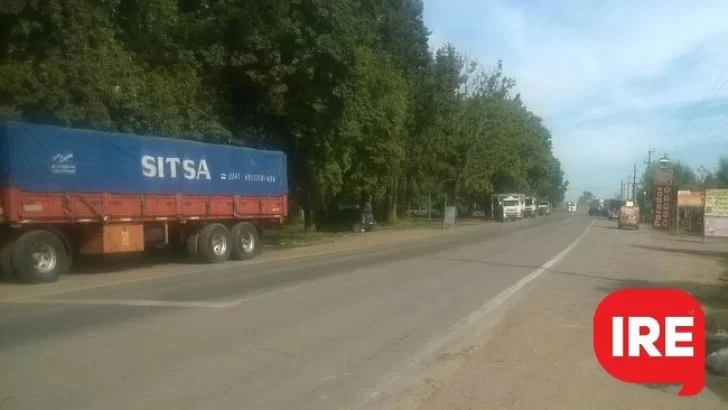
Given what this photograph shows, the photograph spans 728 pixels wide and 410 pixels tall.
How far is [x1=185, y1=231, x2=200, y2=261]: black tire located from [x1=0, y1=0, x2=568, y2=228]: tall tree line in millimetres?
4124

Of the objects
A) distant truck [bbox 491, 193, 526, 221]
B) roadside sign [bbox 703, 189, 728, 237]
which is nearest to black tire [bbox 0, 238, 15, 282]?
roadside sign [bbox 703, 189, 728, 237]

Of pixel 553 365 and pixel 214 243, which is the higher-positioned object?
pixel 214 243

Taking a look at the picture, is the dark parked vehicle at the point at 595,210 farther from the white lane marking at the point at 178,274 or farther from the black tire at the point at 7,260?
the black tire at the point at 7,260

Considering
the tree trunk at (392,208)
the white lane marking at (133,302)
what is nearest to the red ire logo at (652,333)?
the white lane marking at (133,302)

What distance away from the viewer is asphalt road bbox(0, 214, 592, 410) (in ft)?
24.6

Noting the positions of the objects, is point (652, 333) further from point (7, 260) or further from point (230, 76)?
point (230, 76)

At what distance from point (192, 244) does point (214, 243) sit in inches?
29.4

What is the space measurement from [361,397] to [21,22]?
17.1 meters

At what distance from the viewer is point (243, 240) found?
2489 centimetres

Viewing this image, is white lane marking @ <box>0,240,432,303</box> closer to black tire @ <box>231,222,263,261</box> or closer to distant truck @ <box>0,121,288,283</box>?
black tire @ <box>231,222,263,261</box>

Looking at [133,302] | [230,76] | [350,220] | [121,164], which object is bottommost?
[350,220]

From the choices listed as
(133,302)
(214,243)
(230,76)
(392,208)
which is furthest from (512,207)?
(133,302)

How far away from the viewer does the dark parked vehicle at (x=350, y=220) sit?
158 ft

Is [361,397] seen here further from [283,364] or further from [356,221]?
[356,221]
